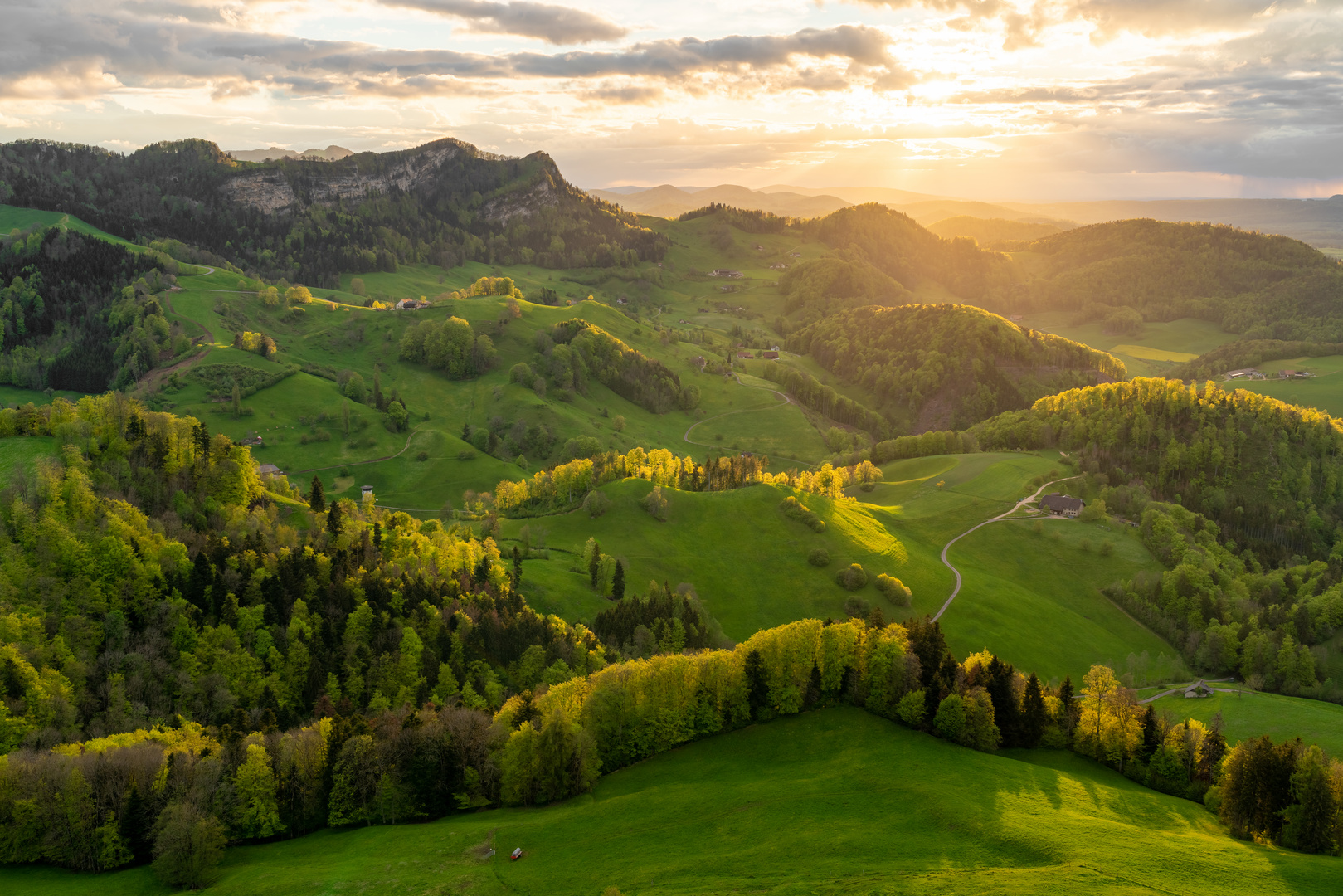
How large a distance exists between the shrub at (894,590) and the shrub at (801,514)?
65.8 ft

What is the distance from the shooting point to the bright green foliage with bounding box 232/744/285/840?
7738 cm

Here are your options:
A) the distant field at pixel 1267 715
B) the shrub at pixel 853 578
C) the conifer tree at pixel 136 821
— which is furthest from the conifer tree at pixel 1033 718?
the conifer tree at pixel 136 821

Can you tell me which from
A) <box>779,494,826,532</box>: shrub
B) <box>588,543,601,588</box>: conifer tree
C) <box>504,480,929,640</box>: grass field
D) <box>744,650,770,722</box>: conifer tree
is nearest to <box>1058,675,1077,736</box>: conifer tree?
<box>744,650,770,722</box>: conifer tree

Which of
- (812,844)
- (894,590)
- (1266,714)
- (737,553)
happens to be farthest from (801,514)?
(812,844)

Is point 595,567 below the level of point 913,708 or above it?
below

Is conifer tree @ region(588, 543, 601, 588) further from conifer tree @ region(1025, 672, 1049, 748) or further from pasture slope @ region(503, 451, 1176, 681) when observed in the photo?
conifer tree @ region(1025, 672, 1049, 748)

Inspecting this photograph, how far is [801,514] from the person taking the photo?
18650cm

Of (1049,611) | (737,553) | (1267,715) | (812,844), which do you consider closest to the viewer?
(812,844)

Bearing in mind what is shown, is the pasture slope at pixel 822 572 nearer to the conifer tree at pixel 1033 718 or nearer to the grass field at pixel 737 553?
the grass field at pixel 737 553

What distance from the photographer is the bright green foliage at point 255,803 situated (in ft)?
254

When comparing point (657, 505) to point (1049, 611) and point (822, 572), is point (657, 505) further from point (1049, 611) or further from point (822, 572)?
point (1049, 611)

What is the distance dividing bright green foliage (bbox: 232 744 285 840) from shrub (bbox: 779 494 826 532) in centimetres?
12808

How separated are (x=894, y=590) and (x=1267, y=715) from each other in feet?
207

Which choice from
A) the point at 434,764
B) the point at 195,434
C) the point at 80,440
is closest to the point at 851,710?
the point at 434,764
